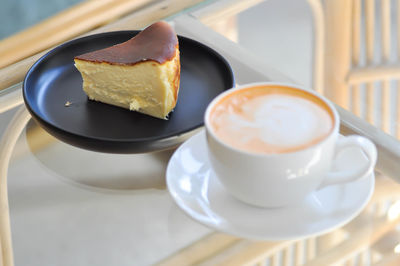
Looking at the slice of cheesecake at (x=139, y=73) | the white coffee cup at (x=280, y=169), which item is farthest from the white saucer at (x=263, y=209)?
the slice of cheesecake at (x=139, y=73)

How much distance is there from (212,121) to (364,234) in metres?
0.18

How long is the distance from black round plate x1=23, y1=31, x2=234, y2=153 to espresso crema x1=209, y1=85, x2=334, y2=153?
7 centimetres

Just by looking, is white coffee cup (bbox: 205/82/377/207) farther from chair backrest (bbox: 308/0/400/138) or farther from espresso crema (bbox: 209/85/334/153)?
chair backrest (bbox: 308/0/400/138)

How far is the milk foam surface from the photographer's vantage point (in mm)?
441

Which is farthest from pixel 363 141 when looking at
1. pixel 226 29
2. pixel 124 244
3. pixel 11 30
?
pixel 11 30

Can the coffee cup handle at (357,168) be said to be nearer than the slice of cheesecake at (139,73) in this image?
Yes

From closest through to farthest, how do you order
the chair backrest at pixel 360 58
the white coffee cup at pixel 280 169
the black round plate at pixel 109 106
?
the white coffee cup at pixel 280 169, the black round plate at pixel 109 106, the chair backrest at pixel 360 58

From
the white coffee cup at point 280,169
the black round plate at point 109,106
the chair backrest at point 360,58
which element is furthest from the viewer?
the chair backrest at point 360,58

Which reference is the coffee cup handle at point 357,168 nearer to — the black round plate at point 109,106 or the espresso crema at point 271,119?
the espresso crema at point 271,119

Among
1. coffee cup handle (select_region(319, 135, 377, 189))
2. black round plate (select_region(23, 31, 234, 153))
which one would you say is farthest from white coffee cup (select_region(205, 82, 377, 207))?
black round plate (select_region(23, 31, 234, 153))

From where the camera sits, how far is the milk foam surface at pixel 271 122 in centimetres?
44

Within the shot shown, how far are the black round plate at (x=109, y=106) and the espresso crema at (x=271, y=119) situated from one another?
71mm

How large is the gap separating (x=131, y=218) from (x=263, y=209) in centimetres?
13

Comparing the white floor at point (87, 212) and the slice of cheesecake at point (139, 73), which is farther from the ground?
the slice of cheesecake at point (139, 73)
